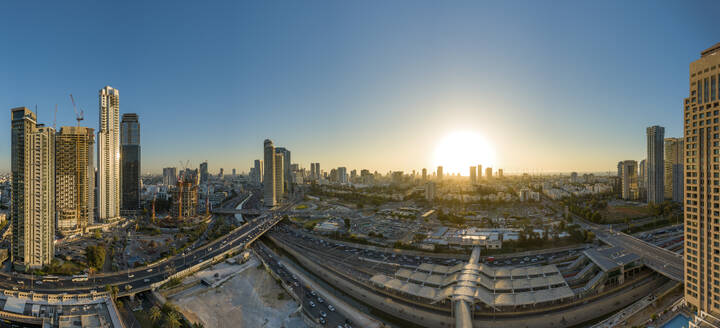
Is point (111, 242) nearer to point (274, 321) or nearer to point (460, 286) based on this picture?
point (274, 321)

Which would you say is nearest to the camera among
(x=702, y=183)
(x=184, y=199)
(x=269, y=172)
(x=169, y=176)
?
(x=702, y=183)

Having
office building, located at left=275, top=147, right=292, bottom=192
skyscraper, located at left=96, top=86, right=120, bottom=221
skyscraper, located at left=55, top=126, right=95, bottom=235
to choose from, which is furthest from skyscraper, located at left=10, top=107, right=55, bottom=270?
office building, located at left=275, top=147, right=292, bottom=192

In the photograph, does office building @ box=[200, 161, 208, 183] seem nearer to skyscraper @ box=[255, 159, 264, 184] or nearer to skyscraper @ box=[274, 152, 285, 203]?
skyscraper @ box=[255, 159, 264, 184]

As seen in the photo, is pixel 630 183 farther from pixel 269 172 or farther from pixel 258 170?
pixel 258 170

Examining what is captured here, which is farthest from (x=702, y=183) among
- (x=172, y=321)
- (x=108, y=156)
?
(x=108, y=156)

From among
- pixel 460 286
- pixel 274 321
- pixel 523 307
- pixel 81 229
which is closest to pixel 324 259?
pixel 274 321

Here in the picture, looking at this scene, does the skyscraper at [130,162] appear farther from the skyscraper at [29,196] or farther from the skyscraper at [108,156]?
the skyscraper at [29,196]
